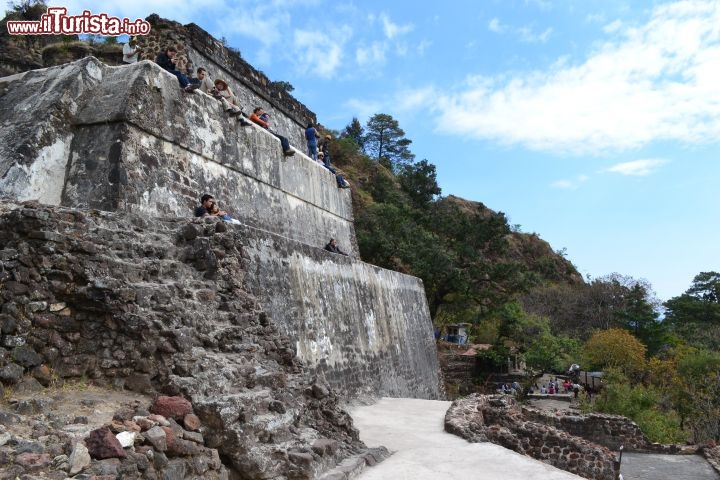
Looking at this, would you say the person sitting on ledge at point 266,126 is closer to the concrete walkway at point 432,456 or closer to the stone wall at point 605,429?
the concrete walkway at point 432,456

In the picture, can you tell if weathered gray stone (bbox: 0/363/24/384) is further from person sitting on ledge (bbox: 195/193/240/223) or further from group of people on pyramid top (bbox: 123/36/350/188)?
group of people on pyramid top (bbox: 123/36/350/188)

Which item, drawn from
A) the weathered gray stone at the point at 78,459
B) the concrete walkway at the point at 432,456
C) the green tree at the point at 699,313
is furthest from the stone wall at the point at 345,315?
the green tree at the point at 699,313

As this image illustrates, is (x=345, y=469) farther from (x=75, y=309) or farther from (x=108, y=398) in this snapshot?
(x=75, y=309)

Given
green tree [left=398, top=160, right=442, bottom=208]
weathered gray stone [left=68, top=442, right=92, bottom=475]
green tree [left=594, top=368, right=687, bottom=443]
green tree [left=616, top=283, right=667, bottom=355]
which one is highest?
green tree [left=398, top=160, right=442, bottom=208]

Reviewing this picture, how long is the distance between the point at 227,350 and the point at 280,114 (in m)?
8.48

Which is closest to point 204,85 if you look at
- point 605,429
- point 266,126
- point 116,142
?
point 266,126

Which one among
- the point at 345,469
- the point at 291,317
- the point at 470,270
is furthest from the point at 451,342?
the point at 345,469

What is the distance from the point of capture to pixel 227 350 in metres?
4.57

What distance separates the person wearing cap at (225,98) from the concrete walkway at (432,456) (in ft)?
15.6

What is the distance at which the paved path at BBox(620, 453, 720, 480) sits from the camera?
1009 cm

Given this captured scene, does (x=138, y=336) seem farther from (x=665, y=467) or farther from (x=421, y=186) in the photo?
(x=421, y=186)

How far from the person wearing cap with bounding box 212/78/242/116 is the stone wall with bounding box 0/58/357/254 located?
0.14m

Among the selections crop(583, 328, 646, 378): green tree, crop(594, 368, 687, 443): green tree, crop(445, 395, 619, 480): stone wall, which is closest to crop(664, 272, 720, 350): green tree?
crop(583, 328, 646, 378): green tree

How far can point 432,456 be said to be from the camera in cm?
566
